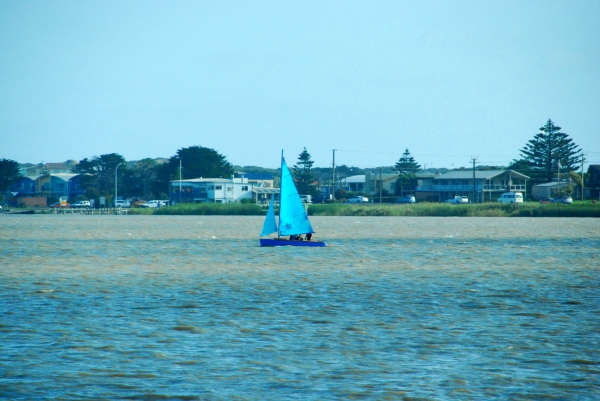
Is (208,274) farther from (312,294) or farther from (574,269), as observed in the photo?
(574,269)

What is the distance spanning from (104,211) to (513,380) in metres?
136

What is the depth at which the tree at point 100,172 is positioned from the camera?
625 ft

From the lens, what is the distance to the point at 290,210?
4525cm

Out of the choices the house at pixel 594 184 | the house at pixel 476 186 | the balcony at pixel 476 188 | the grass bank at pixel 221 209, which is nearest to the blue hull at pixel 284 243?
the grass bank at pixel 221 209

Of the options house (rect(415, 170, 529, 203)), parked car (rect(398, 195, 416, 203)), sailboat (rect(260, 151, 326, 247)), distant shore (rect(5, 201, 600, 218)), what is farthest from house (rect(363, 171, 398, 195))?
sailboat (rect(260, 151, 326, 247))

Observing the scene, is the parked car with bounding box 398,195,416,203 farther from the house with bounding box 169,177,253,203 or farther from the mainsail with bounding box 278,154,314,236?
the mainsail with bounding box 278,154,314,236

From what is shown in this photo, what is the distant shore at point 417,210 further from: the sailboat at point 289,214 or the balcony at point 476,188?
the sailboat at point 289,214

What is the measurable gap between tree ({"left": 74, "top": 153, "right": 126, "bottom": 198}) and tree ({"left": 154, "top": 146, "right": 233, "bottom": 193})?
12.2m

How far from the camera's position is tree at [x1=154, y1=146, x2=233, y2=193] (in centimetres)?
18462

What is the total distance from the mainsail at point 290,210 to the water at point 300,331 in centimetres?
718

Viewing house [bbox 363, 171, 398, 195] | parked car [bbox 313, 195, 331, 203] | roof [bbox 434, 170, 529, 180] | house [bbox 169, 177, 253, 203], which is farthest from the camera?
house [bbox 363, 171, 398, 195]

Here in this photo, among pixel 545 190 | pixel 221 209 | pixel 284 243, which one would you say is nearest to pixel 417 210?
pixel 221 209

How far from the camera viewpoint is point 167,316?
21.2 metres

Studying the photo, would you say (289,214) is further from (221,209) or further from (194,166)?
(194,166)
